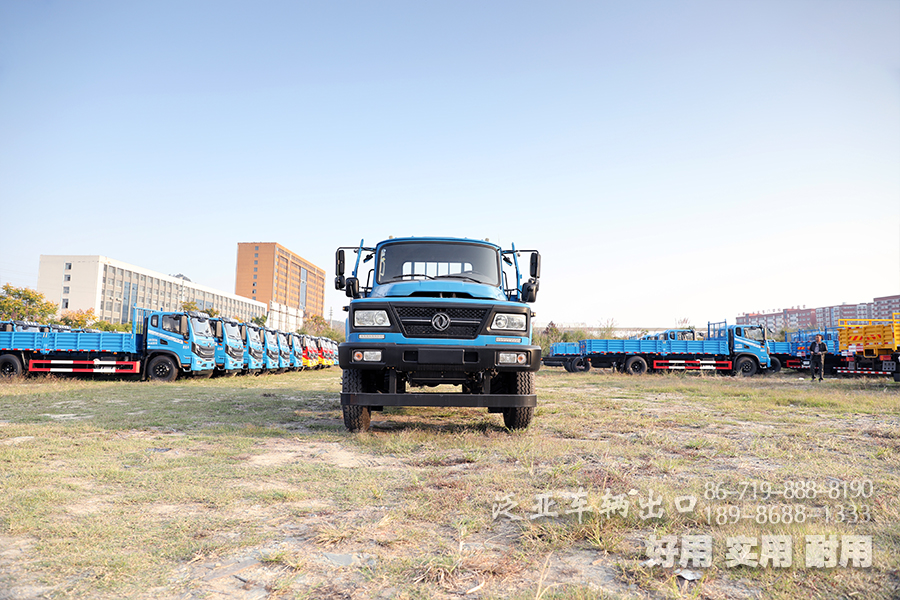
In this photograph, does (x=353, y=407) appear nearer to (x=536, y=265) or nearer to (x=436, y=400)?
(x=436, y=400)

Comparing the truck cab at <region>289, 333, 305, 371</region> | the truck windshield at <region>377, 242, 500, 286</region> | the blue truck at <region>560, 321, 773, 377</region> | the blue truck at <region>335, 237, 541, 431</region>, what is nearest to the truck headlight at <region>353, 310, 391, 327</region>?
the blue truck at <region>335, 237, 541, 431</region>

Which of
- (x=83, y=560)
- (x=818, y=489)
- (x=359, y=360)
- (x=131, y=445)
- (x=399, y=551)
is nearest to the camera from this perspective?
(x=83, y=560)

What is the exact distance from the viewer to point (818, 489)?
3650 millimetres

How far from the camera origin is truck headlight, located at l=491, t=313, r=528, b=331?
6074mm

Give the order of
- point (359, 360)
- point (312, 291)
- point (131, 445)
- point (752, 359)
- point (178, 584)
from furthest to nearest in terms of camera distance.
→ point (312, 291) → point (752, 359) → point (359, 360) → point (131, 445) → point (178, 584)

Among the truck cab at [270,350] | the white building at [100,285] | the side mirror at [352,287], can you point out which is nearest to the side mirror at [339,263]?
the side mirror at [352,287]

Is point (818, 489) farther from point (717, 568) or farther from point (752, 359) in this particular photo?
point (752, 359)

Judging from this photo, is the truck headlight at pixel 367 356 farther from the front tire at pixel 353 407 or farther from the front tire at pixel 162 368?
the front tire at pixel 162 368

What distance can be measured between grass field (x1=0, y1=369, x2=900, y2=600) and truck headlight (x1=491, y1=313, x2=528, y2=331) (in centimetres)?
125

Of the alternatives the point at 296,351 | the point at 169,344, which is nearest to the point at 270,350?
the point at 296,351

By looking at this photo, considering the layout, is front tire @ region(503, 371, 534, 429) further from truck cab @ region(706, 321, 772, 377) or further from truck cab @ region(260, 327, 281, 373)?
truck cab @ region(706, 321, 772, 377)

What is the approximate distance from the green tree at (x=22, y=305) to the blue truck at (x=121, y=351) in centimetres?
3743

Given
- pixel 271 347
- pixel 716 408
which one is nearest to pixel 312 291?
pixel 271 347

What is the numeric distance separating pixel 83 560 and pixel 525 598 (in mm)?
2024
